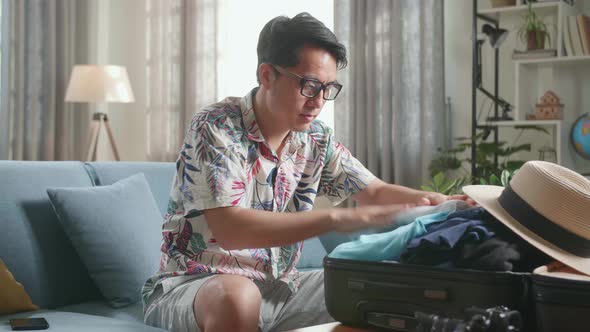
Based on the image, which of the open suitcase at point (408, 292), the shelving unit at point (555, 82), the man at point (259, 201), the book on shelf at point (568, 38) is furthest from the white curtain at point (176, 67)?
the open suitcase at point (408, 292)

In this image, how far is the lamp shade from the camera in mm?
4727

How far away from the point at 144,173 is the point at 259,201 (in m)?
0.91

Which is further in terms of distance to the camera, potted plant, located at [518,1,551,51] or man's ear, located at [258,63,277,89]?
potted plant, located at [518,1,551,51]

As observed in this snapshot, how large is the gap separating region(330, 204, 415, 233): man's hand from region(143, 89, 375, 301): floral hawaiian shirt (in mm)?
152

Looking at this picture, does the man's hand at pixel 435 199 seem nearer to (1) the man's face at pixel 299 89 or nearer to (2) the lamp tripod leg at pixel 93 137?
(1) the man's face at pixel 299 89

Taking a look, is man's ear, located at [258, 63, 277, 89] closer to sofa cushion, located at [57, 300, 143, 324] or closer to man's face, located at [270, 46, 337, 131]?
man's face, located at [270, 46, 337, 131]

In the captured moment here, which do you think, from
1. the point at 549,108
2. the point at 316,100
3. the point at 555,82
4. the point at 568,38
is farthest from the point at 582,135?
the point at 316,100

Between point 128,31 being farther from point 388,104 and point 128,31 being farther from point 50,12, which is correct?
point 388,104

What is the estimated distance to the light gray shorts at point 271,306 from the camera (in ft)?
5.24

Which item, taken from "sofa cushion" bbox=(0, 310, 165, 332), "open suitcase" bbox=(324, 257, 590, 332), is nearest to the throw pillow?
"sofa cushion" bbox=(0, 310, 165, 332)

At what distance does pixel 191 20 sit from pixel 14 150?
4.88 ft

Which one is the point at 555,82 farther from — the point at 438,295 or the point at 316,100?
the point at 438,295

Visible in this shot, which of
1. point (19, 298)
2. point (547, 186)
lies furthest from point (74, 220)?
point (547, 186)

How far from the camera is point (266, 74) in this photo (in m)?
1.68
